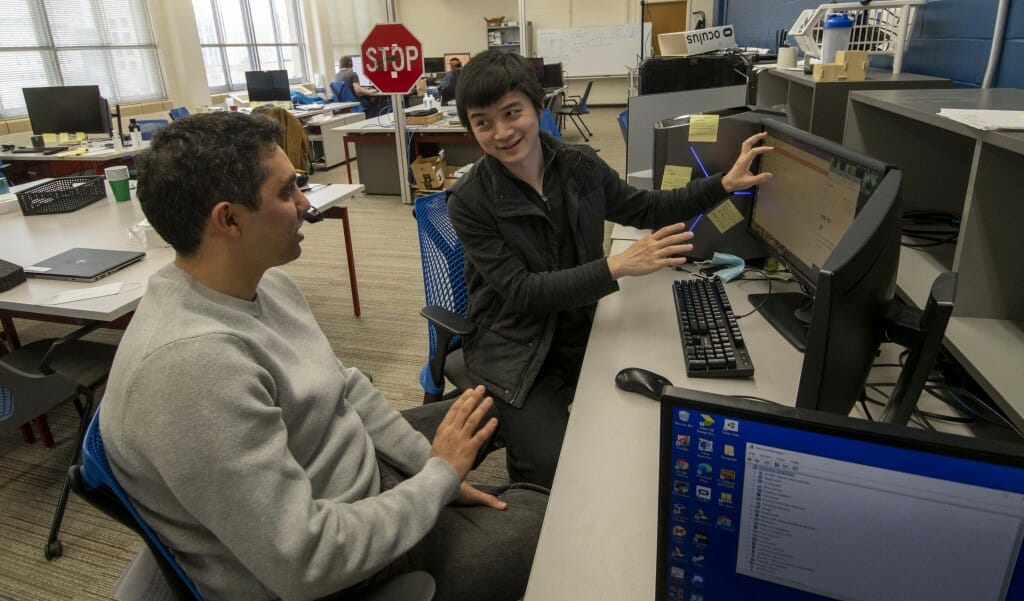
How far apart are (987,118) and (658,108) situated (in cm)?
179

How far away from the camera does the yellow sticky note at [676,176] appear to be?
1.90 metres

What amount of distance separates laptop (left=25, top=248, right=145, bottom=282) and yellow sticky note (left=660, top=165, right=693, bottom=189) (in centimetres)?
185

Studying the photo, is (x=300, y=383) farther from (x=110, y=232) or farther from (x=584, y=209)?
(x=110, y=232)

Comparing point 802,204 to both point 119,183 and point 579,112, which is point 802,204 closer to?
point 119,183

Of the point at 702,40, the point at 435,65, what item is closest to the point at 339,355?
the point at 702,40

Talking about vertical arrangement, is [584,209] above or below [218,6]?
below

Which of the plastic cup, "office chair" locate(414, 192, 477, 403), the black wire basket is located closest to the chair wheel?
"office chair" locate(414, 192, 477, 403)

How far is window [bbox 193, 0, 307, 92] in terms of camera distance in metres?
8.14

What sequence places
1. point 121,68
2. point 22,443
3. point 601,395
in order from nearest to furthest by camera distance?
1. point 601,395
2. point 22,443
3. point 121,68

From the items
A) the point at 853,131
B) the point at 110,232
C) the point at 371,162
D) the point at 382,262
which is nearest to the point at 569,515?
the point at 853,131

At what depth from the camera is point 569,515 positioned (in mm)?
927

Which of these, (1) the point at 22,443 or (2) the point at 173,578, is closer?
(2) the point at 173,578

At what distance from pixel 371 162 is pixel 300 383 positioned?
5.45m

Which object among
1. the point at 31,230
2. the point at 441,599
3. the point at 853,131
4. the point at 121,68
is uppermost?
the point at 121,68
